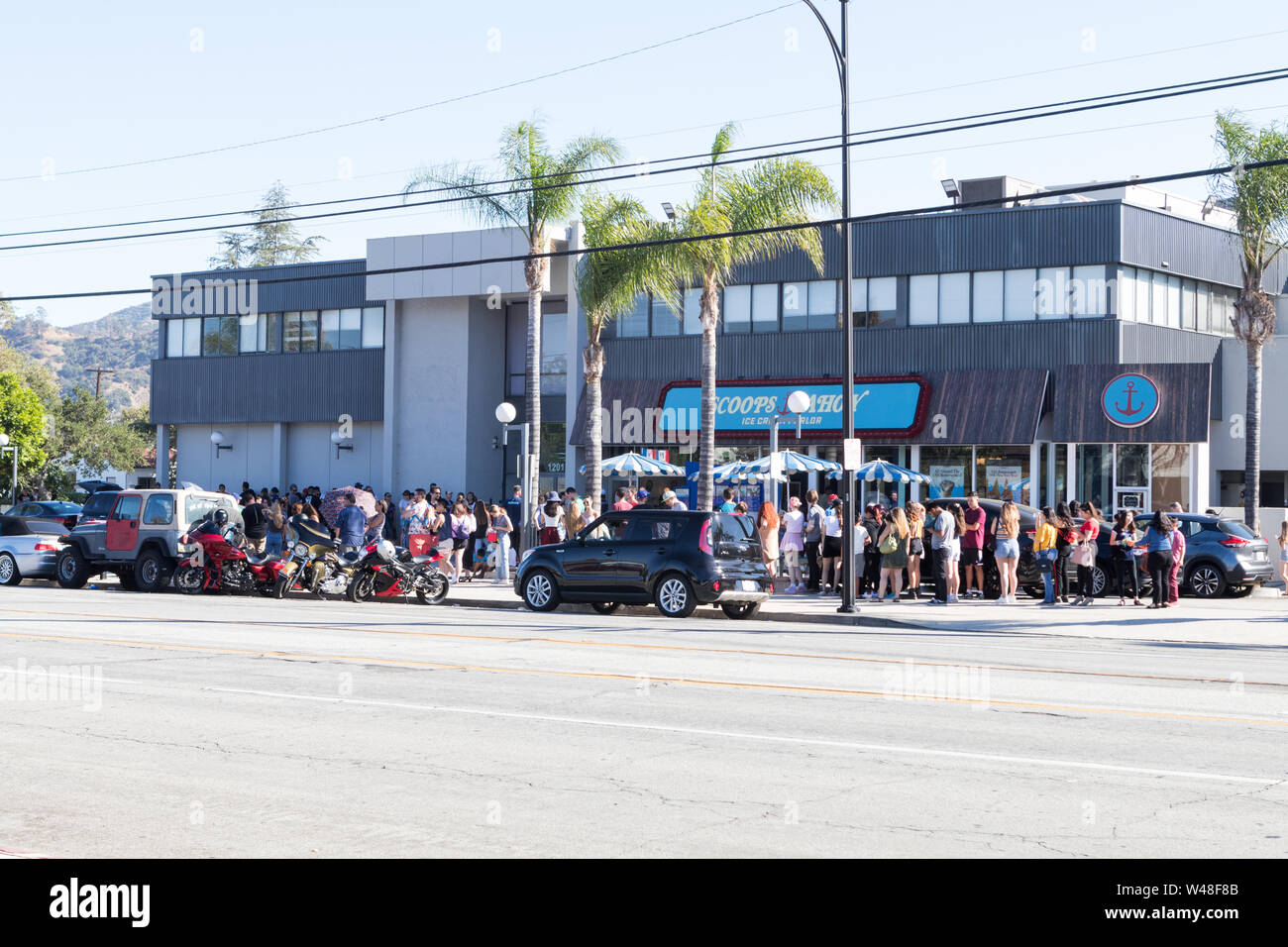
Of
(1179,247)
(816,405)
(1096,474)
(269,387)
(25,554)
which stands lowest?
(25,554)

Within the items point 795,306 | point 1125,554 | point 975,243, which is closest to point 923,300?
point 975,243

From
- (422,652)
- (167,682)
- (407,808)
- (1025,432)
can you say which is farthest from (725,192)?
(407,808)

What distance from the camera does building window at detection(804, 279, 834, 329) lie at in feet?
124

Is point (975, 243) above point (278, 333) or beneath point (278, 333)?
above

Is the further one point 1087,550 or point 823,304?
point 823,304


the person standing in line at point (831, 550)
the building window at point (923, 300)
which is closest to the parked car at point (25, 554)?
the person standing in line at point (831, 550)

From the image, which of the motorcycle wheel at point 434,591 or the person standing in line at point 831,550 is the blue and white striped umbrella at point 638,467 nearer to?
the person standing in line at point 831,550

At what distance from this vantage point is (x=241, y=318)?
164 ft

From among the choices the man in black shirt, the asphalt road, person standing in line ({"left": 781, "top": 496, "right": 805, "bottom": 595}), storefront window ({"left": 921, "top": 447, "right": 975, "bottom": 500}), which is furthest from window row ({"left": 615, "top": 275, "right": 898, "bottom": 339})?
the asphalt road

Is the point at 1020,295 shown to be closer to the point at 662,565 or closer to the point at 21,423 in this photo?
the point at 662,565

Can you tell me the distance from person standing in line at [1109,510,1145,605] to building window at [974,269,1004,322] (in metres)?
12.0

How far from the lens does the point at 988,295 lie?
118 ft

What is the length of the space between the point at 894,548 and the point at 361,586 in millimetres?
9108
